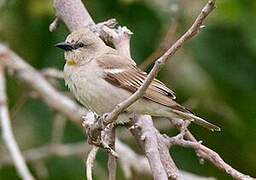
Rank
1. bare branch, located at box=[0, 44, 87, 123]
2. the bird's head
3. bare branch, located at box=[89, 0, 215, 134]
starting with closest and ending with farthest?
bare branch, located at box=[89, 0, 215, 134], the bird's head, bare branch, located at box=[0, 44, 87, 123]

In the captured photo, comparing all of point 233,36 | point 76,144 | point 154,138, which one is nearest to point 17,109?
point 76,144

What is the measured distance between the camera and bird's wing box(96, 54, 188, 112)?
12.3 ft

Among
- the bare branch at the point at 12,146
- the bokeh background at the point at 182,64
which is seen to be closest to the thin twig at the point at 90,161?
the bare branch at the point at 12,146

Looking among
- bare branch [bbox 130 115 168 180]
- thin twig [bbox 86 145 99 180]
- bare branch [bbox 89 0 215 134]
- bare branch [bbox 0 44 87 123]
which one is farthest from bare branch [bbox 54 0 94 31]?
bare branch [bbox 89 0 215 134]

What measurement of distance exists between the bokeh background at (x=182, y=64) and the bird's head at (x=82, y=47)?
2.30 ft

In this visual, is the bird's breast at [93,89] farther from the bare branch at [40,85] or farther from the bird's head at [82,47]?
the bare branch at [40,85]

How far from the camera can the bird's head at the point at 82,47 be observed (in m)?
3.92

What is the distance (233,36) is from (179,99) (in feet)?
1.58

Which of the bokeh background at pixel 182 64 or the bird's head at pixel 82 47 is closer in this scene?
the bird's head at pixel 82 47

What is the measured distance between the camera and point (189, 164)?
17.1 ft

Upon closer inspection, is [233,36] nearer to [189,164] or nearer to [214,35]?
[214,35]

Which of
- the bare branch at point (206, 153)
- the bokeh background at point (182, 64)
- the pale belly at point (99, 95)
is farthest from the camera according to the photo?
the bokeh background at point (182, 64)

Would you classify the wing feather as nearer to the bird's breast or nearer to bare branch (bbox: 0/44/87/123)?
the bird's breast

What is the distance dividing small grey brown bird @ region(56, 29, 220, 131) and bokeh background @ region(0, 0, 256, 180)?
2.45 ft
